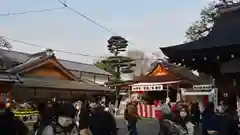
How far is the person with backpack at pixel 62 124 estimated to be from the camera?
17.1 feet

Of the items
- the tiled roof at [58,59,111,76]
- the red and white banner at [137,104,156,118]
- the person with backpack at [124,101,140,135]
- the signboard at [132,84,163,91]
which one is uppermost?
the tiled roof at [58,59,111,76]

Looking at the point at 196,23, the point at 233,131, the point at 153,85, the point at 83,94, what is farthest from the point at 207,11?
the point at 233,131

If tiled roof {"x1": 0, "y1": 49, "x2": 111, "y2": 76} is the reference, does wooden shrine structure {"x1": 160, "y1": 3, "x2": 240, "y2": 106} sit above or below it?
below

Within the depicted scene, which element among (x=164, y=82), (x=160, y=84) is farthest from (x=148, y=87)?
(x=164, y=82)

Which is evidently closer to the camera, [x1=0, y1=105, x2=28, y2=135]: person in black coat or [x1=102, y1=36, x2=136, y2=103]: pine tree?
[x1=0, y1=105, x2=28, y2=135]: person in black coat

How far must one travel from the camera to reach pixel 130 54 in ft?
196

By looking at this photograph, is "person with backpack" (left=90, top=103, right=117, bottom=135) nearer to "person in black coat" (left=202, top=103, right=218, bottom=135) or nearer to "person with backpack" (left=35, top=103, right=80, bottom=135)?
"person with backpack" (left=35, top=103, right=80, bottom=135)

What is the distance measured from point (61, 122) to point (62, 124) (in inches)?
1.5

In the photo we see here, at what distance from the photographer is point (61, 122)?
213 inches

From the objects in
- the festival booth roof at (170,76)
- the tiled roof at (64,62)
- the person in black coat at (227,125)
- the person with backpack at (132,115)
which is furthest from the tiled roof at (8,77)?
the tiled roof at (64,62)

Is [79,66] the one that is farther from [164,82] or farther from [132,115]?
[132,115]

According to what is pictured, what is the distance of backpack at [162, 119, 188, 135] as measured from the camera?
6543 millimetres

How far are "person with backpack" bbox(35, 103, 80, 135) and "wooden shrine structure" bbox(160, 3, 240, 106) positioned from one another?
12.3ft

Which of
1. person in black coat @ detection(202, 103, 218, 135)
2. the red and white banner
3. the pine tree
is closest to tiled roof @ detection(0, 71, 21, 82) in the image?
person in black coat @ detection(202, 103, 218, 135)
